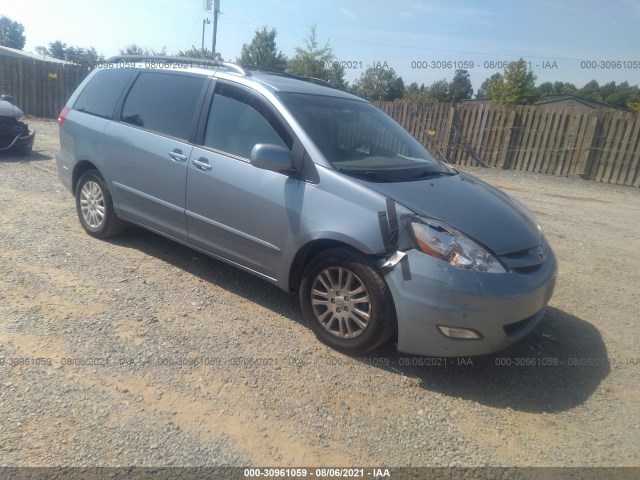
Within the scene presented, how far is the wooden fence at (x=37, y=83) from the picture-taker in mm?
16219

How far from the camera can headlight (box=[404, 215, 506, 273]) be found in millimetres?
3076

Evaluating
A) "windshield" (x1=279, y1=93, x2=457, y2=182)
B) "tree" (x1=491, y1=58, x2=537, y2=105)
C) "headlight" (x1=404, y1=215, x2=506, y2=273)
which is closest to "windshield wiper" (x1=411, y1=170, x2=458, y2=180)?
"windshield" (x1=279, y1=93, x2=457, y2=182)

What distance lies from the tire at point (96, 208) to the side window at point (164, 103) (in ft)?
2.62

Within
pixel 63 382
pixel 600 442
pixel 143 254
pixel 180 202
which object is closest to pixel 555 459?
pixel 600 442

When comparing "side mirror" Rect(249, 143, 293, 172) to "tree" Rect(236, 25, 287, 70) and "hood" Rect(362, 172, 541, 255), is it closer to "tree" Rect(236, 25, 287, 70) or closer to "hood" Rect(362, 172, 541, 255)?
"hood" Rect(362, 172, 541, 255)

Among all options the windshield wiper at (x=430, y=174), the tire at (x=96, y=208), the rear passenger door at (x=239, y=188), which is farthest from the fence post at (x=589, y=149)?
the tire at (x=96, y=208)

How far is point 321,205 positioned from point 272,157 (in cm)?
51

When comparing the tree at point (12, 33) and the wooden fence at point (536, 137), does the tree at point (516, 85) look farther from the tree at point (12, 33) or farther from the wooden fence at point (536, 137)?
the tree at point (12, 33)

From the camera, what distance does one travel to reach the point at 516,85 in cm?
3281

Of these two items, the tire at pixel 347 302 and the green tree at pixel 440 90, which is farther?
the green tree at pixel 440 90

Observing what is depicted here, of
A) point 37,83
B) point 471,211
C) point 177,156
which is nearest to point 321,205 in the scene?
point 471,211

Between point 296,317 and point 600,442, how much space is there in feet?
7.46

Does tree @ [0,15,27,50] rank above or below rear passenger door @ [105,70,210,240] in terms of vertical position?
above

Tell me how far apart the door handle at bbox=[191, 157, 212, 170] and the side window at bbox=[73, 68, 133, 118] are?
1.60 metres
